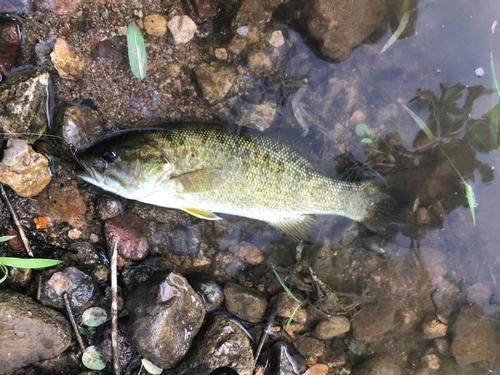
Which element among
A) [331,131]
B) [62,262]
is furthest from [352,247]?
[62,262]

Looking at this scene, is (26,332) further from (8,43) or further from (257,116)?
(257,116)

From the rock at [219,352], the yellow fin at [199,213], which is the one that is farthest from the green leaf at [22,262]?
the rock at [219,352]

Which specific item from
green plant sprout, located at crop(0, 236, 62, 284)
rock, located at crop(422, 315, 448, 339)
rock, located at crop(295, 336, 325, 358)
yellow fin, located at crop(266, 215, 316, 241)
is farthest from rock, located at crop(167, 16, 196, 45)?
rock, located at crop(422, 315, 448, 339)

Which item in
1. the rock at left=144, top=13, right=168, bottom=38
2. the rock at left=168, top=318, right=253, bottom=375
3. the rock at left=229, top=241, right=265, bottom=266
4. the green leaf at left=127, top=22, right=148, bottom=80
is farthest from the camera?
the rock at left=229, top=241, right=265, bottom=266

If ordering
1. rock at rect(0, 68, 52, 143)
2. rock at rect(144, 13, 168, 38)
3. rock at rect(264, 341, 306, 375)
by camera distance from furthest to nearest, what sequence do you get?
rock at rect(264, 341, 306, 375)
rock at rect(144, 13, 168, 38)
rock at rect(0, 68, 52, 143)

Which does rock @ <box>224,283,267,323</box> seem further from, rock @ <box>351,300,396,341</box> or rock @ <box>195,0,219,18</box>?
rock @ <box>195,0,219,18</box>

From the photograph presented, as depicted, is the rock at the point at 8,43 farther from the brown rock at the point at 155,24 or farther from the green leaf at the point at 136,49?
the brown rock at the point at 155,24

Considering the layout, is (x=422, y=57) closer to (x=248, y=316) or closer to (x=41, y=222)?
(x=248, y=316)
